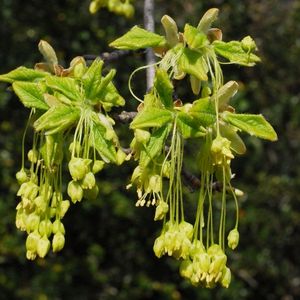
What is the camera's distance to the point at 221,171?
1416mm

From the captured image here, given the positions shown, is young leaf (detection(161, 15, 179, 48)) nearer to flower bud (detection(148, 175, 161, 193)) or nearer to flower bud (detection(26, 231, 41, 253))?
flower bud (detection(148, 175, 161, 193))

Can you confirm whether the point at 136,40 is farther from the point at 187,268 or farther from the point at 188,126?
the point at 187,268

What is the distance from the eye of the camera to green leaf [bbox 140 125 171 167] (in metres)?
1.32

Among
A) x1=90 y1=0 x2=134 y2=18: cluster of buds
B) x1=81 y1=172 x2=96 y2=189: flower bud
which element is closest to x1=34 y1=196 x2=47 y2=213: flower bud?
x1=81 y1=172 x2=96 y2=189: flower bud

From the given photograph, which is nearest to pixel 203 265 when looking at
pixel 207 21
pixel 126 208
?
pixel 207 21

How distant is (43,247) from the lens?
139 cm

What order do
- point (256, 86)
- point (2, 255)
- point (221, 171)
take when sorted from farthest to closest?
point (256, 86), point (2, 255), point (221, 171)

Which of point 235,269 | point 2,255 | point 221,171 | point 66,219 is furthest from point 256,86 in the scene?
point 221,171

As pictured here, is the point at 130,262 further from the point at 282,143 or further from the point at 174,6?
the point at 174,6

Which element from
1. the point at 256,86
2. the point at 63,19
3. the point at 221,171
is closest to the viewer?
the point at 221,171

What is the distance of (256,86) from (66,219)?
1453 mm

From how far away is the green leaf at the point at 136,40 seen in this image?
143 centimetres

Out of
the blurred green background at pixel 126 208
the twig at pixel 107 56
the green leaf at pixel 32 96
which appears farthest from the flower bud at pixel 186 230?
the blurred green background at pixel 126 208

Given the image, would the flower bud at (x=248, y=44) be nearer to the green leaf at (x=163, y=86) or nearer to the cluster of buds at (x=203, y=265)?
the green leaf at (x=163, y=86)
